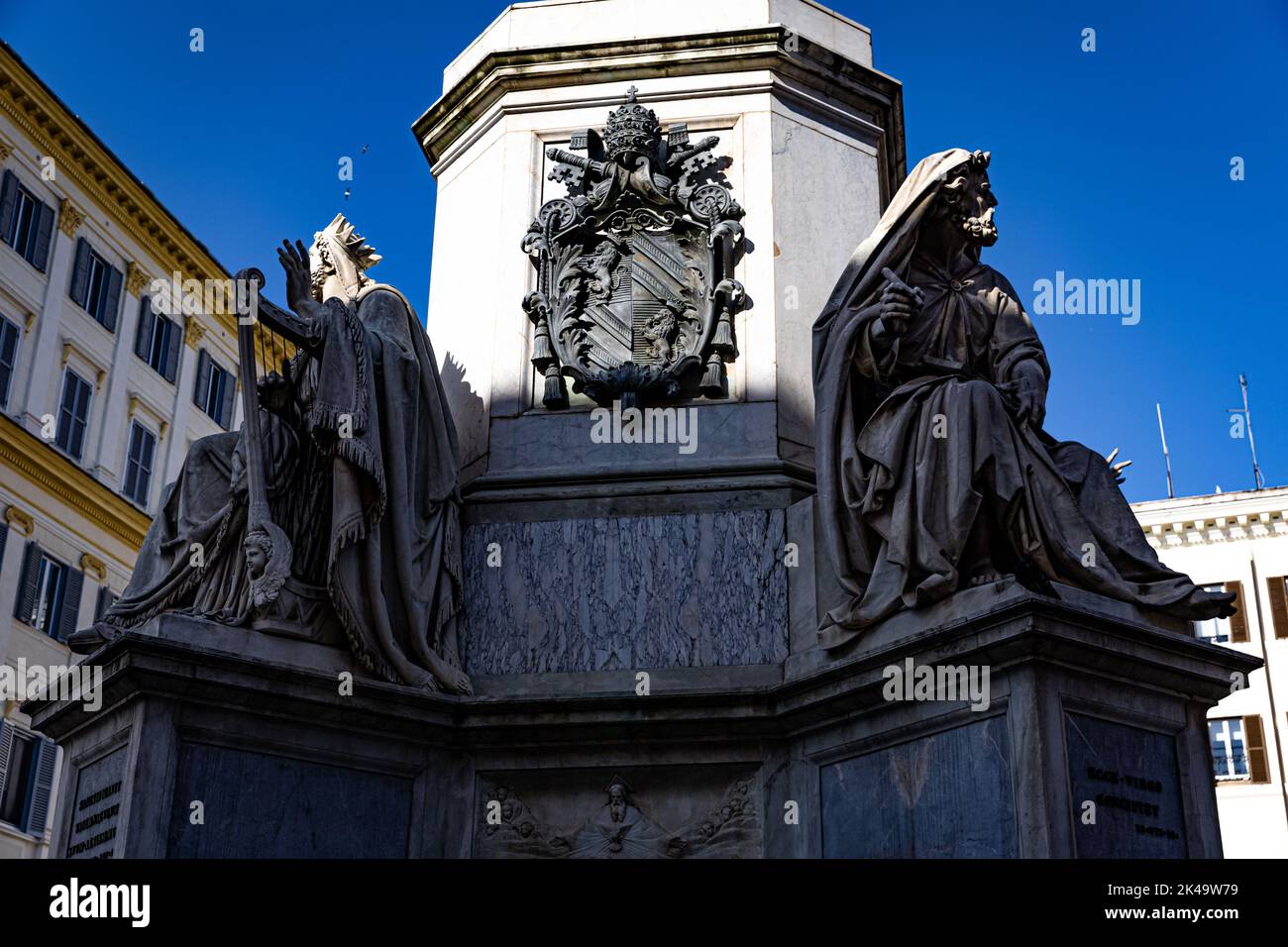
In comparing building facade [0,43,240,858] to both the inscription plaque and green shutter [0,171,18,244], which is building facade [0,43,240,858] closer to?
green shutter [0,171,18,244]

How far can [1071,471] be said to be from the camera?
9875 millimetres

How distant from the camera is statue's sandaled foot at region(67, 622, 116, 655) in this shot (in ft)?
32.6

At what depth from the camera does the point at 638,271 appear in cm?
1181

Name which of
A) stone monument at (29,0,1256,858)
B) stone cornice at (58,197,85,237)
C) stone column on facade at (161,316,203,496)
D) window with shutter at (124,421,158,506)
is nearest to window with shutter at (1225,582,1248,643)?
stone column on facade at (161,316,203,496)

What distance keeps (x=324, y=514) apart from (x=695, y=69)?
178 inches

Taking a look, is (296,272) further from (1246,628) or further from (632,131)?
(1246,628)

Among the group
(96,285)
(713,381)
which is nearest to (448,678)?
(713,381)

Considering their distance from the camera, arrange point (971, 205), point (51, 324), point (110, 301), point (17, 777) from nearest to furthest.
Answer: point (971, 205), point (17, 777), point (51, 324), point (110, 301)

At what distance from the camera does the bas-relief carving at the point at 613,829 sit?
9.88 meters

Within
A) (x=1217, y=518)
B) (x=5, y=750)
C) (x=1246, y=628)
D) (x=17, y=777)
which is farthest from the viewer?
(x=1217, y=518)

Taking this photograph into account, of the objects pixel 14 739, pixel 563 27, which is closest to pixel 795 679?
pixel 563 27

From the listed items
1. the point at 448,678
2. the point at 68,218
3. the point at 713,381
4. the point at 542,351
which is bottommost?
the point at 448,678

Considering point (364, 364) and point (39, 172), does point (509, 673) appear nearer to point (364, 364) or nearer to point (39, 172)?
point (364, 364)
